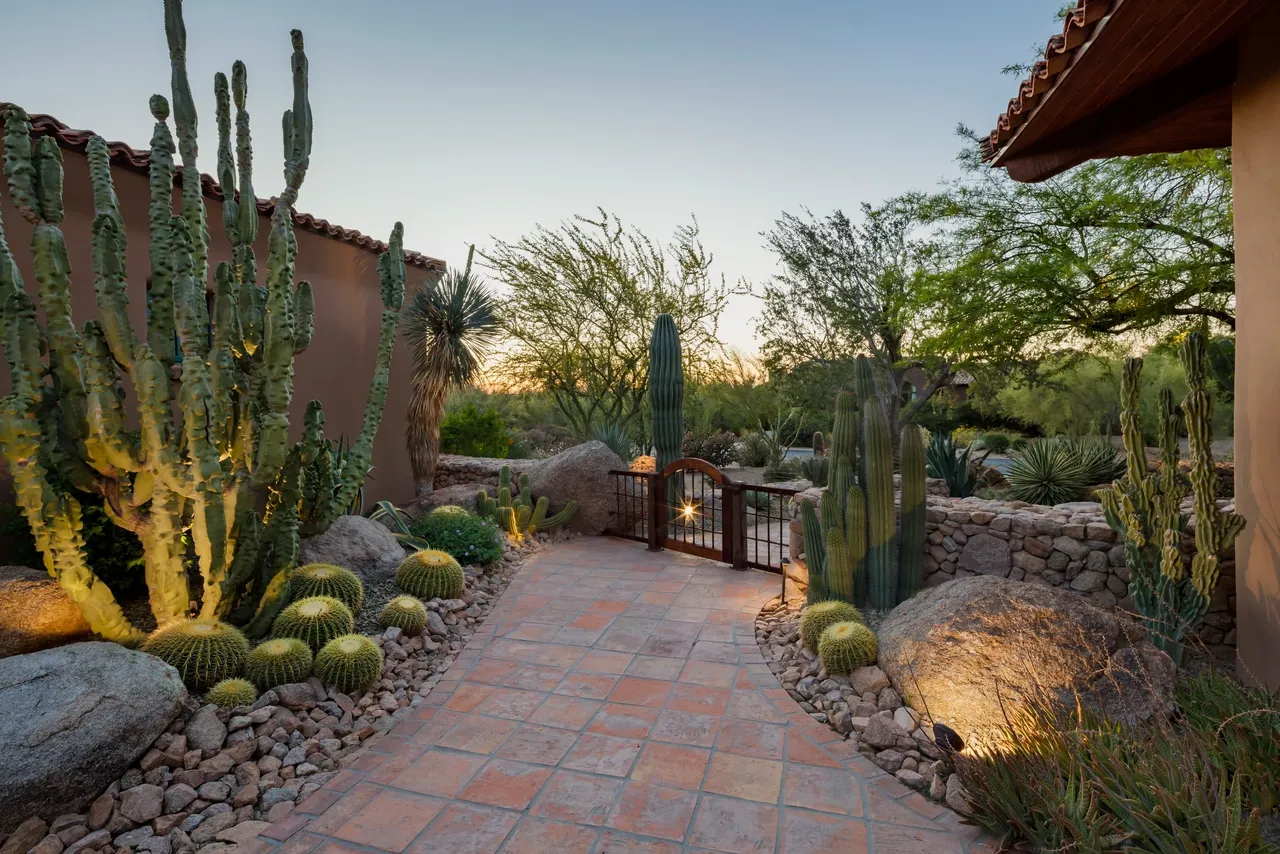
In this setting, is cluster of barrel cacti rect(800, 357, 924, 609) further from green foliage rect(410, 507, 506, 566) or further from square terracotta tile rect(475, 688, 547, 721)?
green foliage rect(410, 507, 506, 566)

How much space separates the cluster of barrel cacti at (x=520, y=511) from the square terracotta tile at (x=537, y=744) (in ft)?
13.9

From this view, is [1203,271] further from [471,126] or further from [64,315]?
[64,315]

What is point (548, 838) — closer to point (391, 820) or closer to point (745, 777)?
point (391, 820)

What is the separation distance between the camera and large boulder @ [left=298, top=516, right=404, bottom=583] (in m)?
5.37

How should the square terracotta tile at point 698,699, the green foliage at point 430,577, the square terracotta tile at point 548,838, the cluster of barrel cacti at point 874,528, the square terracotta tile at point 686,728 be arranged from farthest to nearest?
1. the green foliage at point 430,577
2. the cluster of barrel cacti at point 874,528
3. the square terracotta tile at point 698,699
4. the square terracotta tile at point 686,728
5. the square terracotta tile at point 548,838

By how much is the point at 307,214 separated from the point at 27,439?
4932 mm

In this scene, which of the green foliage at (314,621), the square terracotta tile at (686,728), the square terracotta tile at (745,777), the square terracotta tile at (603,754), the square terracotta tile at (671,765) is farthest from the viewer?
the green foliage at (314,621)

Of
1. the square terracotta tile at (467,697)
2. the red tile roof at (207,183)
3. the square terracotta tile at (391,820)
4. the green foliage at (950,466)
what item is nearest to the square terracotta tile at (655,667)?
the square terracotta tile at (467,697)

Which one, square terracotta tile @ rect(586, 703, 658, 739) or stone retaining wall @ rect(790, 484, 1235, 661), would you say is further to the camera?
stone retaining wall @ rect(790, 484, 1235, 661)

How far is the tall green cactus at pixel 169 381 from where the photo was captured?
3.60m

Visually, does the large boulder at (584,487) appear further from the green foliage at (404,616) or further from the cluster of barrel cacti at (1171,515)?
the cluster of barrel cacti at (1171,515)

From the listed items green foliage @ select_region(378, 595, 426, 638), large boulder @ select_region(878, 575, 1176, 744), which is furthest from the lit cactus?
green foliage @ select_region(378, 595, 426, 638)

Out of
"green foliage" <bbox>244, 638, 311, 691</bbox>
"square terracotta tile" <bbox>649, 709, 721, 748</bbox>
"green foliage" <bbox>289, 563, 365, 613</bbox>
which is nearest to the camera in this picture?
"square terracotta tile" <bbox>649, 709, 721, 748</bbox>

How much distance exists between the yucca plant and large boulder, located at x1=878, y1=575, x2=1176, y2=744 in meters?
7.03
